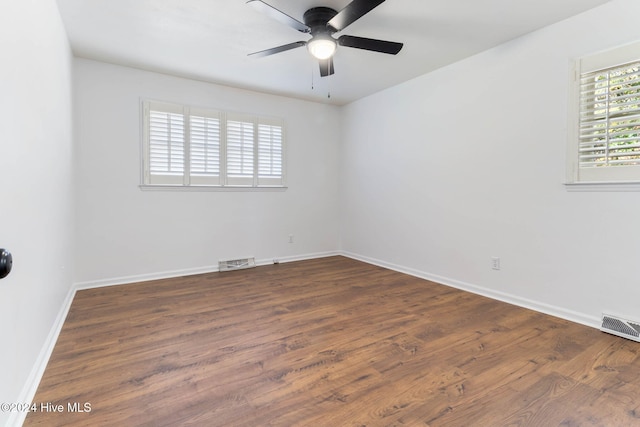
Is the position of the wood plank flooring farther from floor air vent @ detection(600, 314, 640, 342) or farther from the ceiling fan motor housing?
the ceiling fan motor housing

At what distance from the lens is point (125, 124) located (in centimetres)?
372

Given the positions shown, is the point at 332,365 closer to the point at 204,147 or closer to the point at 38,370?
the point at 38,370

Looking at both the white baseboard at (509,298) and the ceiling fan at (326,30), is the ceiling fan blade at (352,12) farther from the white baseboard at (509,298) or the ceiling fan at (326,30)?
the white baseboard at (509,298)

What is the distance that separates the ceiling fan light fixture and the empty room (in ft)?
0.05

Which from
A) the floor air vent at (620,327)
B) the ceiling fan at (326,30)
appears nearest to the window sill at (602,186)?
the floor air vent at (620,327)

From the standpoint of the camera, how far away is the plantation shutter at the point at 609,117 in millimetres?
2342

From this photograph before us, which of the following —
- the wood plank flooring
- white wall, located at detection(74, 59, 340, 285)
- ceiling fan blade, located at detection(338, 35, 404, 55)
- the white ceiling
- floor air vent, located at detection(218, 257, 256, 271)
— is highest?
the white ceiling

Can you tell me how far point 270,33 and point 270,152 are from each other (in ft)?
6.70

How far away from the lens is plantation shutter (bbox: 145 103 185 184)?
3.87 metres

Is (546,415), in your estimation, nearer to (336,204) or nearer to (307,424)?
(307,424)

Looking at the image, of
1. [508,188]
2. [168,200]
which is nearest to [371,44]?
[508,188]

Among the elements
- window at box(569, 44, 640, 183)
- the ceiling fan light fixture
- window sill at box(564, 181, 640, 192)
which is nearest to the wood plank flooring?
window sill at box(564, 181, 640, 192)

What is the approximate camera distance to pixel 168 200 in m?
4.04

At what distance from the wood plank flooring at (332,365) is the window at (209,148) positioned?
1668 millimetres
